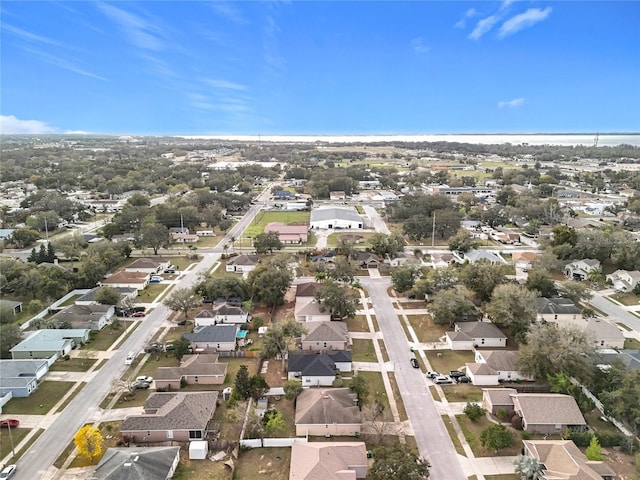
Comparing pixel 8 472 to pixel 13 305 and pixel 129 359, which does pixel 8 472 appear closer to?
pixel 129 359

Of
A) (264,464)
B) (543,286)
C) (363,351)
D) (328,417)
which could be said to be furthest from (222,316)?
(543,286)

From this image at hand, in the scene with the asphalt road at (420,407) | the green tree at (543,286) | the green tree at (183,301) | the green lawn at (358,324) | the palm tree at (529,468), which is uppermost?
the green tree at (543,286)

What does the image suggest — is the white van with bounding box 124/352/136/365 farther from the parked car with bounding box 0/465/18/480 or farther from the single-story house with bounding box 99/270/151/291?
the single-story house with bounding box 99/270/151/291

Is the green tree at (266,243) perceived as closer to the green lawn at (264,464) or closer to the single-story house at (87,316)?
the single-story house at (87,316)

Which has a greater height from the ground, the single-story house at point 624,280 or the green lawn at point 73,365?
the single-story house at point 624,280

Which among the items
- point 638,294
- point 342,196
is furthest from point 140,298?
point 342,196

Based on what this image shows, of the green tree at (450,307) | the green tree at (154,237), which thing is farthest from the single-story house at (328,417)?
the green tree at (154,237)

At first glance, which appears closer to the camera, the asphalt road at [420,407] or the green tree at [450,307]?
the asphalt road at [420,407]

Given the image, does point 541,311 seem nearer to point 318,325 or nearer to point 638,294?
point 638,294
